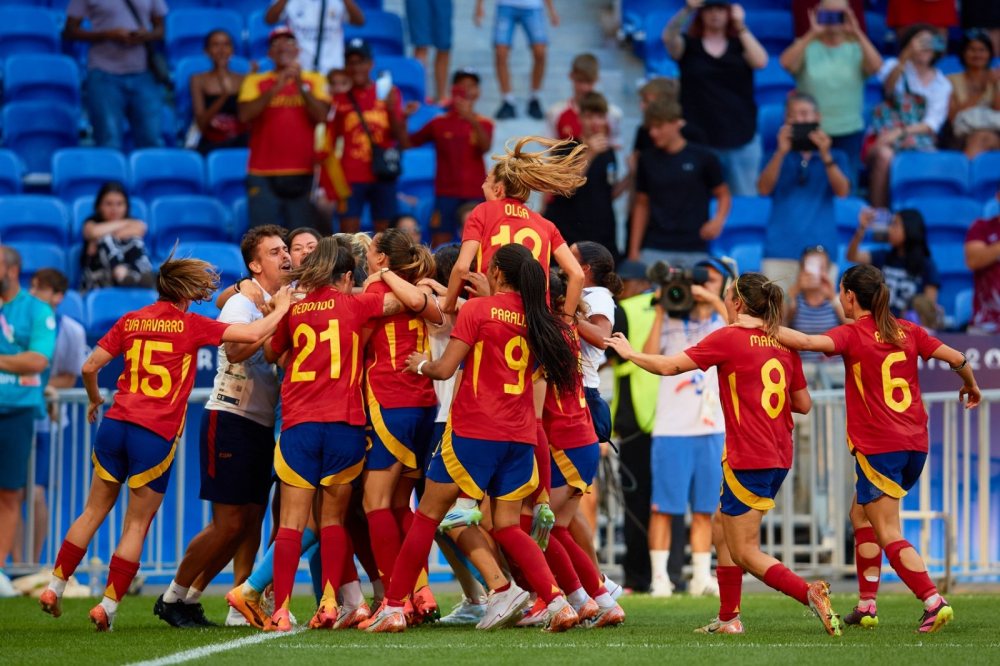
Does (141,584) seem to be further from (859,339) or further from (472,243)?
(859,339)

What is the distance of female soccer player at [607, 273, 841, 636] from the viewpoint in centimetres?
766

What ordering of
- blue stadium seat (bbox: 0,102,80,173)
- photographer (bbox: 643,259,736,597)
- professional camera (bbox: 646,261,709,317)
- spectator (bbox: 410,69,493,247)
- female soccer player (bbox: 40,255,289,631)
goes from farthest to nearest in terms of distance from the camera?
blue stadium seat (bbox: 0,102,80,173), spectator (bbox: 410,69,493,247), photographer (bbox: 643,259,736,597), professional camera (bbox: 646,261,709,317), female soccer player (bbox: 40,255,289,631)

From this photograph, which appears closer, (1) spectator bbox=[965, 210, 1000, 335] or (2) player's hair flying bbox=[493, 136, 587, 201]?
(2) player's hair flying bbox=[493, 136, 587, 201]

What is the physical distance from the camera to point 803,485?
38.5 ft

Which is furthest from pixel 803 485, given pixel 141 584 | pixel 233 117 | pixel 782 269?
pixel 233 117

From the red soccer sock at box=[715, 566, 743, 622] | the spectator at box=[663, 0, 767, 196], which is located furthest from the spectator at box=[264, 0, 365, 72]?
the red soccer sock at box=[715, 566, 743, 622]

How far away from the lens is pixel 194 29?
16.7m

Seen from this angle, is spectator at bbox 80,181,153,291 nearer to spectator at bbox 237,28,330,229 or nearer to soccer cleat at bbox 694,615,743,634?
spectator at bbox 237,28,330,229

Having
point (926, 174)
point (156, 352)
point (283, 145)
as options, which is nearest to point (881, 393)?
point (156, 352)

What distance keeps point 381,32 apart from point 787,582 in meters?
10.6

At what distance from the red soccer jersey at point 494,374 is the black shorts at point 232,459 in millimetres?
1298

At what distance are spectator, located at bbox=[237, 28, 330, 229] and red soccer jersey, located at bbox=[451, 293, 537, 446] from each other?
6.25 m

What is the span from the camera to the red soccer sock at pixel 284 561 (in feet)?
25.1

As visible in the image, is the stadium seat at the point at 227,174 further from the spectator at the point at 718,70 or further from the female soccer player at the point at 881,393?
the female soccer player at the point at 881,393
